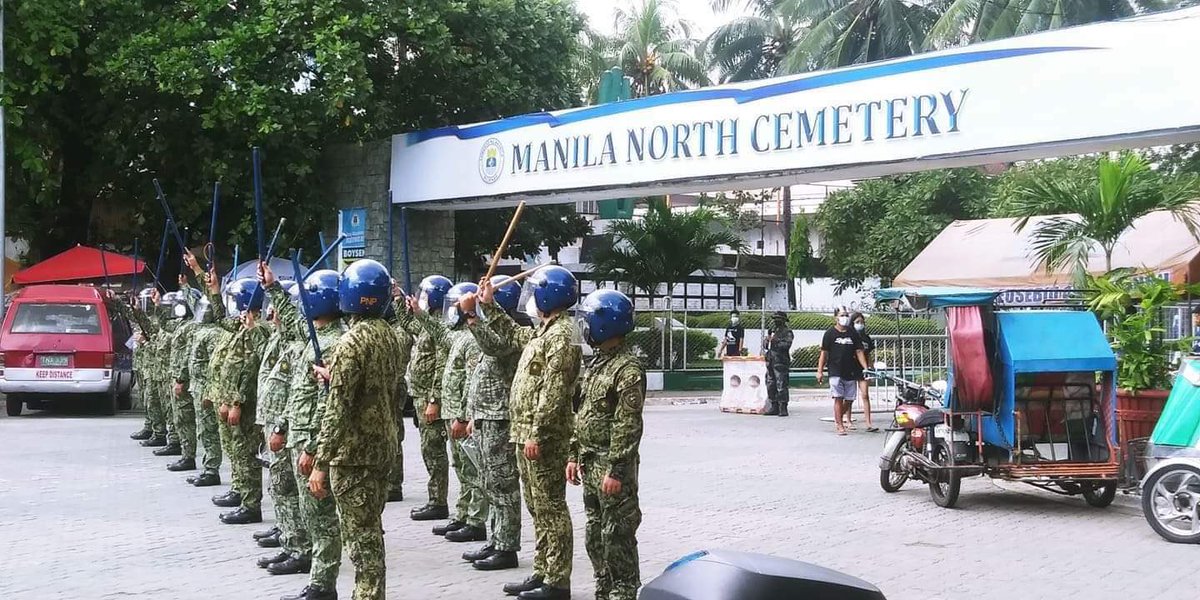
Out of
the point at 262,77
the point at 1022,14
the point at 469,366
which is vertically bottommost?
the point at 469,366

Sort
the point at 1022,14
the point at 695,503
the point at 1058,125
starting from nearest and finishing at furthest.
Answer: the point at 695,503, the point at 1058,125, the point at 1022,14

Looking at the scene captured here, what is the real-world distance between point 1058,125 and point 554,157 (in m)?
7.62

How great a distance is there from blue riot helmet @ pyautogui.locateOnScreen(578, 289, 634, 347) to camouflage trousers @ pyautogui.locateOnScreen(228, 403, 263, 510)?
4.19m

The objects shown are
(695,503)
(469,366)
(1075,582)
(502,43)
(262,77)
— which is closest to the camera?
(1075,582)

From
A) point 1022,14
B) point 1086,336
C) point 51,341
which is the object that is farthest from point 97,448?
point 1022,14

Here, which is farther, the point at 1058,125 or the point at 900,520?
the point at 1058,125

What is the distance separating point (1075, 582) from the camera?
25.1ft

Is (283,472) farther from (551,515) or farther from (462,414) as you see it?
(551,515)

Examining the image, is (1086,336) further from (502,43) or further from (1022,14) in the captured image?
(1022,14)

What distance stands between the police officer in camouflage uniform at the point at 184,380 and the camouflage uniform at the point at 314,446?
17.3 ft

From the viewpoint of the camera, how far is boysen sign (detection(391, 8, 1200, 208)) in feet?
38.9

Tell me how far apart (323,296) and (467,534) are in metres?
2.71

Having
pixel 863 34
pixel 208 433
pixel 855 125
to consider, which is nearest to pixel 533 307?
pixel 208 433

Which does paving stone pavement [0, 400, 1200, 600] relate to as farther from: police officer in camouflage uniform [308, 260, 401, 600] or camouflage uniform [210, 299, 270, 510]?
police officer in camouflage uniform [308, 260, 401, 600]
